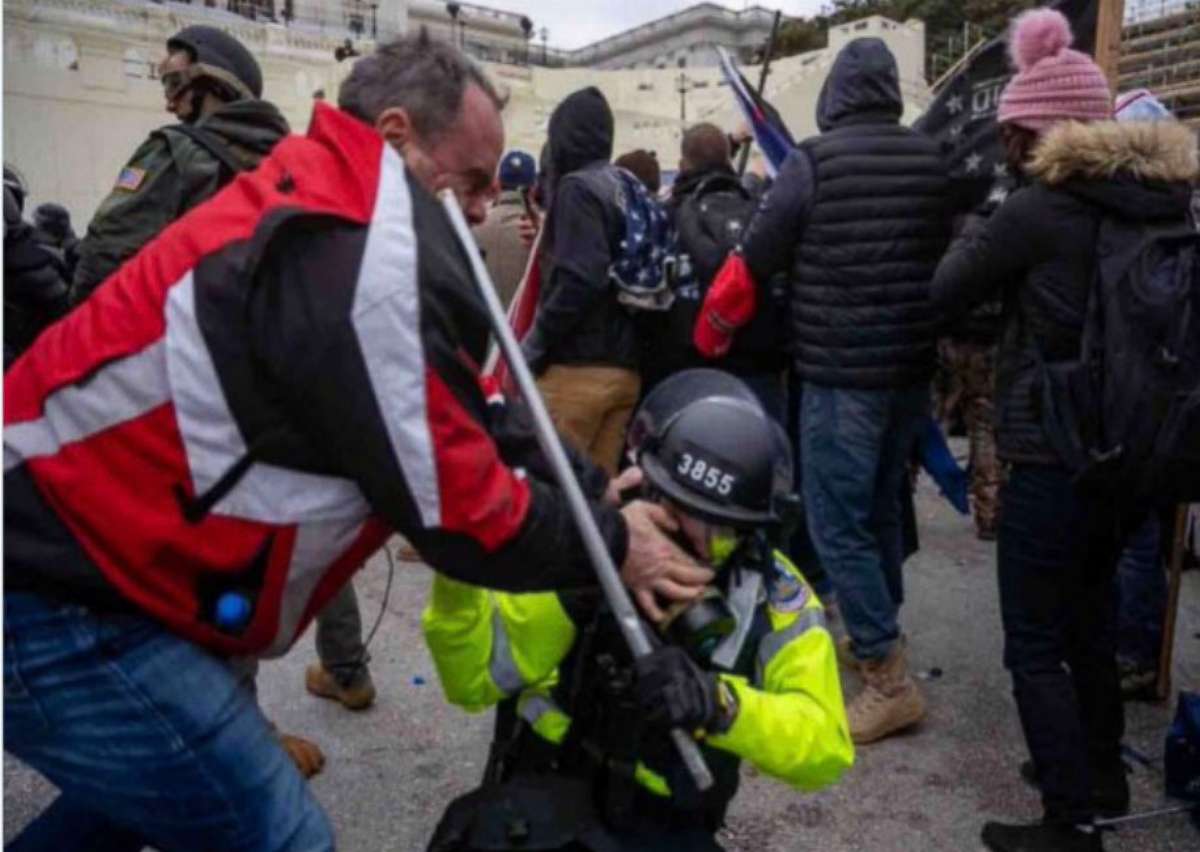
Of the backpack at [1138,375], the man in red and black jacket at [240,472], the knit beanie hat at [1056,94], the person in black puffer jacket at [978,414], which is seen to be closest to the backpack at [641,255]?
the knit beanie hat at [1056,94]

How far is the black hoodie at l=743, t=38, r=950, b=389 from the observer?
3.51 meters

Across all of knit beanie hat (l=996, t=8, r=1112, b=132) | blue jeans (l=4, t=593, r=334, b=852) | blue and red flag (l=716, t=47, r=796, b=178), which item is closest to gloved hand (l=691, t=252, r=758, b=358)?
blue and red flag (l=716, t=47, r=796, b=178)

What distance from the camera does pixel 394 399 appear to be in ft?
4.81

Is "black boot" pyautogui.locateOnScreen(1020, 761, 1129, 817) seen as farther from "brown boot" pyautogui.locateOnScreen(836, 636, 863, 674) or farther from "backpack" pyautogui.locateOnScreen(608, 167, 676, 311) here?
"backpack" pyautogui.locateOnScreen(608, 167, 676, 311)

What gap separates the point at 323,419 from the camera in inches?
58.6

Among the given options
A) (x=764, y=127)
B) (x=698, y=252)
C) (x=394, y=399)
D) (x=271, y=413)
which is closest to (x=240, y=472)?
(x=271, y=413)

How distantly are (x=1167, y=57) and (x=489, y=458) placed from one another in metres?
4.36

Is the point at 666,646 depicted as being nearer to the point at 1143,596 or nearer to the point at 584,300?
the point at 584,300

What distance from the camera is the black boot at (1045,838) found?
289 centimetres

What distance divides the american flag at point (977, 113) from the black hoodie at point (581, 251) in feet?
3.67

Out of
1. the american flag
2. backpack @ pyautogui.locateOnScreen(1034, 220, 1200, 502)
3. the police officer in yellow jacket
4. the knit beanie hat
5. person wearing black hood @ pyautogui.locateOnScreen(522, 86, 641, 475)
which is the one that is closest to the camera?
the police officer in yellow jacket

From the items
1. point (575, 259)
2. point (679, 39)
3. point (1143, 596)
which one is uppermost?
point (679, 39)

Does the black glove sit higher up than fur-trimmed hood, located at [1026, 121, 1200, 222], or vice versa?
fur-trimmed hood, located at [1026, 121, 1200, 222]

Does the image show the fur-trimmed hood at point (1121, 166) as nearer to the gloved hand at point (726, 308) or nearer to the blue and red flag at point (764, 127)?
the gloved hand at point (726, 308)
